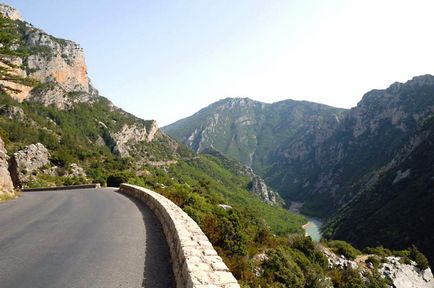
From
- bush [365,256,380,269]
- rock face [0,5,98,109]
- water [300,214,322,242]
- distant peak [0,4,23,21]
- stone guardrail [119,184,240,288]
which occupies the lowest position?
water [300,214,322,242]

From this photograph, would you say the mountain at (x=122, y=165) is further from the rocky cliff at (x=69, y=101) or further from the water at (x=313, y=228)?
the water at (x=313, y=228)

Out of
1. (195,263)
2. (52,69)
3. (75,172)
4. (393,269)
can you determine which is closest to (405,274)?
(393,269)

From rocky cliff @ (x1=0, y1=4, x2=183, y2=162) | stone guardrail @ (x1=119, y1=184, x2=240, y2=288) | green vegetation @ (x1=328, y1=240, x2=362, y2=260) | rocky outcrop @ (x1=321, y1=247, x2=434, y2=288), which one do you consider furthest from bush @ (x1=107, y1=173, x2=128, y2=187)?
rocky cliff @ (x1=0, y1=4, x2=183, y2=162)

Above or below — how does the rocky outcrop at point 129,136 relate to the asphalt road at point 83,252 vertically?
above

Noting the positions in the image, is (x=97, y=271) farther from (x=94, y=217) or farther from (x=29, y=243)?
(x=94, y=217)

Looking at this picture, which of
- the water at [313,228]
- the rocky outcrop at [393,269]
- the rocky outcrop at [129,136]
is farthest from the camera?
the rocky outcrop at [129,136]

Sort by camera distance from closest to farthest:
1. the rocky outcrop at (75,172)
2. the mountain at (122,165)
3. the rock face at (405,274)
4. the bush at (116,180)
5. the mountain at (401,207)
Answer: the mountain at (122,165)
the bush at (116,180)
the rock face at (405,274)
the rocky outcrop at (75,172)
the mountain at (401,207)

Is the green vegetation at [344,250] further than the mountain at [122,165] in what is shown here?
Yes

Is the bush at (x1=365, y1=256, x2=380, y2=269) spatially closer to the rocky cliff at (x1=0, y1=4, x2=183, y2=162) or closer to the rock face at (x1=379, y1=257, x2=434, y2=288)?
the rock face at (x1=379, y1=257, x2=434, y2=288)

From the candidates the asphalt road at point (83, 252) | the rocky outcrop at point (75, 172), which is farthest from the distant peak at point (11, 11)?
the asphalt road at point (83, 252)

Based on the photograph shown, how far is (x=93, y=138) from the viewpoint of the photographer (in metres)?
131

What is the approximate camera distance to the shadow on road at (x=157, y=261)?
8.08 m

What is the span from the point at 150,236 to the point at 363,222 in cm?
10337

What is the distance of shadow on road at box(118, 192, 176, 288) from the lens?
8.08m
